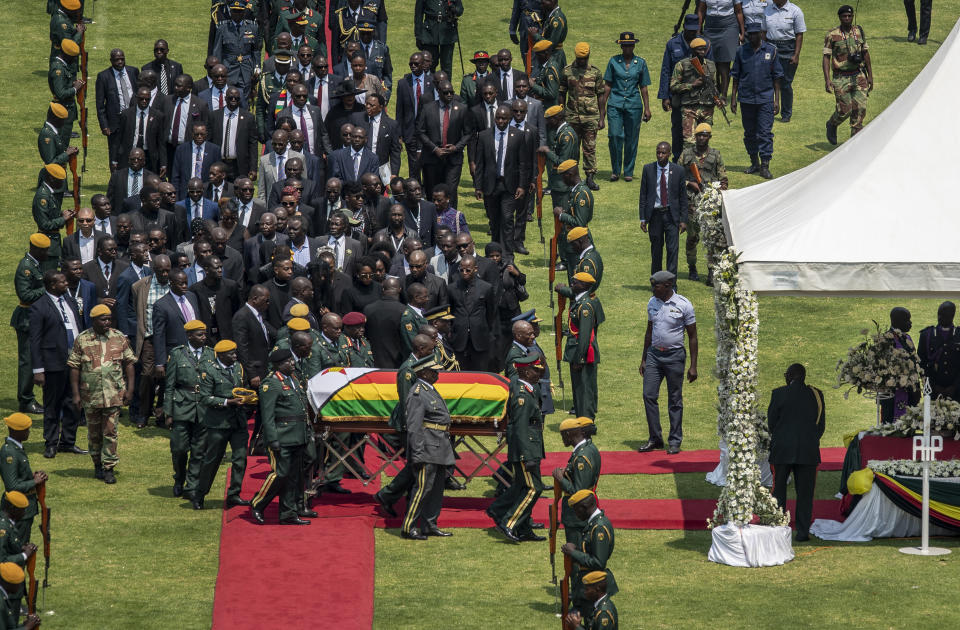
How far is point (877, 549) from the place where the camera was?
1473 centimetres

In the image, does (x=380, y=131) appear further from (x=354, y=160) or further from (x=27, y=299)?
(x=27, y=299)

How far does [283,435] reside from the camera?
1515 cm

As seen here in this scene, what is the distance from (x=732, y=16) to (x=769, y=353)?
796cm


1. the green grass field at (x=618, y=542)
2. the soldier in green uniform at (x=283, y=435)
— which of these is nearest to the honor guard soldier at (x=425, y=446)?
A: the green grass field at (x=618, y=542)

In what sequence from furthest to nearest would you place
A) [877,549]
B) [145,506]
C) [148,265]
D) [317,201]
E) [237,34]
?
[237,34] < [317,201] < [148,265] < [145,506] < [877,549]

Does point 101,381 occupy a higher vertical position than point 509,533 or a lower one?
higher

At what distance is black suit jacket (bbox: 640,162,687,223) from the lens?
2091cm

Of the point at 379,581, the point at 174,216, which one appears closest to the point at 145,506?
the point at 379,581

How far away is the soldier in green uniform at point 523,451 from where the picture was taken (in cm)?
1505

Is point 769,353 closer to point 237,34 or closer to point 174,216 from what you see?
point 174,216

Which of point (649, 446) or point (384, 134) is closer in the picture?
point (649, 446)

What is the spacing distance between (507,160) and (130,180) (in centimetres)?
523

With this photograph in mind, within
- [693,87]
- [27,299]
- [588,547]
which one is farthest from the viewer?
[693,87]

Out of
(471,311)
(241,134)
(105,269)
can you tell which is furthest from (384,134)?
(105,269)
